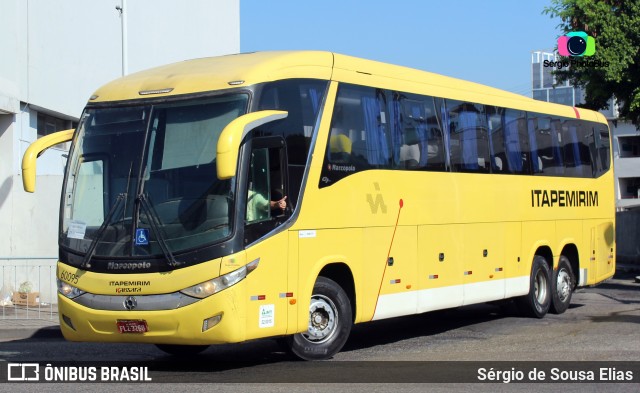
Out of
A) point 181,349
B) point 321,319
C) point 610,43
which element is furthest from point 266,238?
point 610,43

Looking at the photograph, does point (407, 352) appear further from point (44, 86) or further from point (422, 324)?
point (44, 86)

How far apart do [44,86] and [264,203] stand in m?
12.2

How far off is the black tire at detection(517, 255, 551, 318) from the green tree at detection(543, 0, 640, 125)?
29.9 feet

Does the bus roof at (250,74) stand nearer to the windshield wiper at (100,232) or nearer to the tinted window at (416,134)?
the tinted window at (416,134)

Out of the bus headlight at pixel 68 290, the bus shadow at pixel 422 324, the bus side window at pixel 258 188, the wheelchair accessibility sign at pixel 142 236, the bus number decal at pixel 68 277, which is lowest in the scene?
the bus shadow at pixel 422 324

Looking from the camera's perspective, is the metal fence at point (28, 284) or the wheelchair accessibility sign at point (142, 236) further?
the metal fence at point (28, 284)

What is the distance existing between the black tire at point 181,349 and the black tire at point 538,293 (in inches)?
258

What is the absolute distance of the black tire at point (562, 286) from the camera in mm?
17438

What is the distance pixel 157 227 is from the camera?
10.4 m

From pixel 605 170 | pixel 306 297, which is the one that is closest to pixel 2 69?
pixel 306 297

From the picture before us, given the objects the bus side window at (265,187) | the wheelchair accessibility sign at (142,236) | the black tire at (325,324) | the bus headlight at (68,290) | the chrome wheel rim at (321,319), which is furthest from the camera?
the chrome wheel rim at (321,319)

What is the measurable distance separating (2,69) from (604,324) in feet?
42.2

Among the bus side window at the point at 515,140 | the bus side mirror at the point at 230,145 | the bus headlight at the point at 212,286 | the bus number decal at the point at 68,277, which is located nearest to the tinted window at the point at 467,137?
the bus side window at the point at 515,140

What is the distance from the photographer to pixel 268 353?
12727 millimetres
